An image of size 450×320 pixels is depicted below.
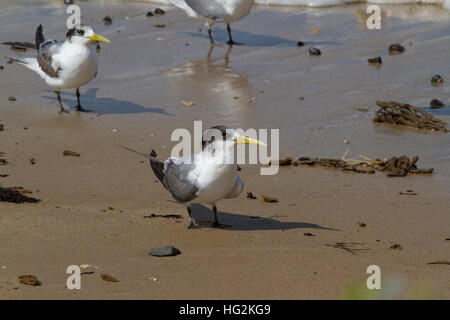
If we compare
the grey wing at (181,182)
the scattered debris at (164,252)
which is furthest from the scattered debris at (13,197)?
the scattered debris at (164,252)

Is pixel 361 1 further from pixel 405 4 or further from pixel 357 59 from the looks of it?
pixel 357 59

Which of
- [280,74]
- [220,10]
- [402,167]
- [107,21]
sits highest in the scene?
[107,21]

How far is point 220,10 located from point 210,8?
8.2 inches

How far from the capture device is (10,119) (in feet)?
24.3

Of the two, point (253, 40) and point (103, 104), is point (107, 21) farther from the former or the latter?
point (103, 104)

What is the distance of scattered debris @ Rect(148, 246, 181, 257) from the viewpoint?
4.20 metres

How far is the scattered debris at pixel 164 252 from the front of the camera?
4203 mm

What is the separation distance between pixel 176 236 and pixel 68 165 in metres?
1.84

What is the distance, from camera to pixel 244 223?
492 cm

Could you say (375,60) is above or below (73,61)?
above

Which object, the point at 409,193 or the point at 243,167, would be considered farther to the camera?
the point at 243,167

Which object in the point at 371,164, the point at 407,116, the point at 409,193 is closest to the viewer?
the point at 409,193

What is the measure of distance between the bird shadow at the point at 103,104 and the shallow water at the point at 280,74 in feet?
0.04

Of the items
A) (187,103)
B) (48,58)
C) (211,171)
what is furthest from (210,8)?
(211,171)
